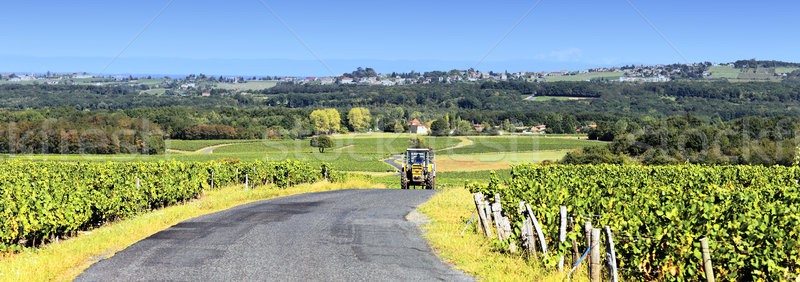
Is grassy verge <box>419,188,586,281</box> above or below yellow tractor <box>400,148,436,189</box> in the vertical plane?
above

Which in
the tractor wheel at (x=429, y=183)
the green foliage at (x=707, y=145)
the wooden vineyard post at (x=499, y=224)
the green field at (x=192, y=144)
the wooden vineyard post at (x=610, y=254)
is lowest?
the green field at (x=192, y=144)

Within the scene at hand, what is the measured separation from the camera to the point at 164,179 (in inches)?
1127

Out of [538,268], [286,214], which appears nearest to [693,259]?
[538,268]

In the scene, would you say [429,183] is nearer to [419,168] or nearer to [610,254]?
[419,168]

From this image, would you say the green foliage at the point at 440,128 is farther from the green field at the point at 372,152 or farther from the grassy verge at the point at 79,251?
the grassy verge at the point at 79,251

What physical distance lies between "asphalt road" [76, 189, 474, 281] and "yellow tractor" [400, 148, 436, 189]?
602 inches

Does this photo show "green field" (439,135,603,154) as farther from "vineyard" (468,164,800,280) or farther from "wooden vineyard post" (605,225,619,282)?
"wooden vineyard post" (605,225,619,282)

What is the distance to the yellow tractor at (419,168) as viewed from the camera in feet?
127

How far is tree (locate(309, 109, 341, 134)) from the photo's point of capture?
6872 inches

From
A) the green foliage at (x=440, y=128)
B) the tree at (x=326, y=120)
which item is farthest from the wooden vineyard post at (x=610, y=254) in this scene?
the tree at (x=326, y=120)

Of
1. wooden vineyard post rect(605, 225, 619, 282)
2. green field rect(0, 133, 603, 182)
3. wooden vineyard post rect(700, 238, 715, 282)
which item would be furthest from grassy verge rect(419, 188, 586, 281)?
green field rect(0, 133, 603, 182)

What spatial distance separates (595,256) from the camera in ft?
34.1

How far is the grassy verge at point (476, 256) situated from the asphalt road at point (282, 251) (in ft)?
1.34

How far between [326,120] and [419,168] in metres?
142
